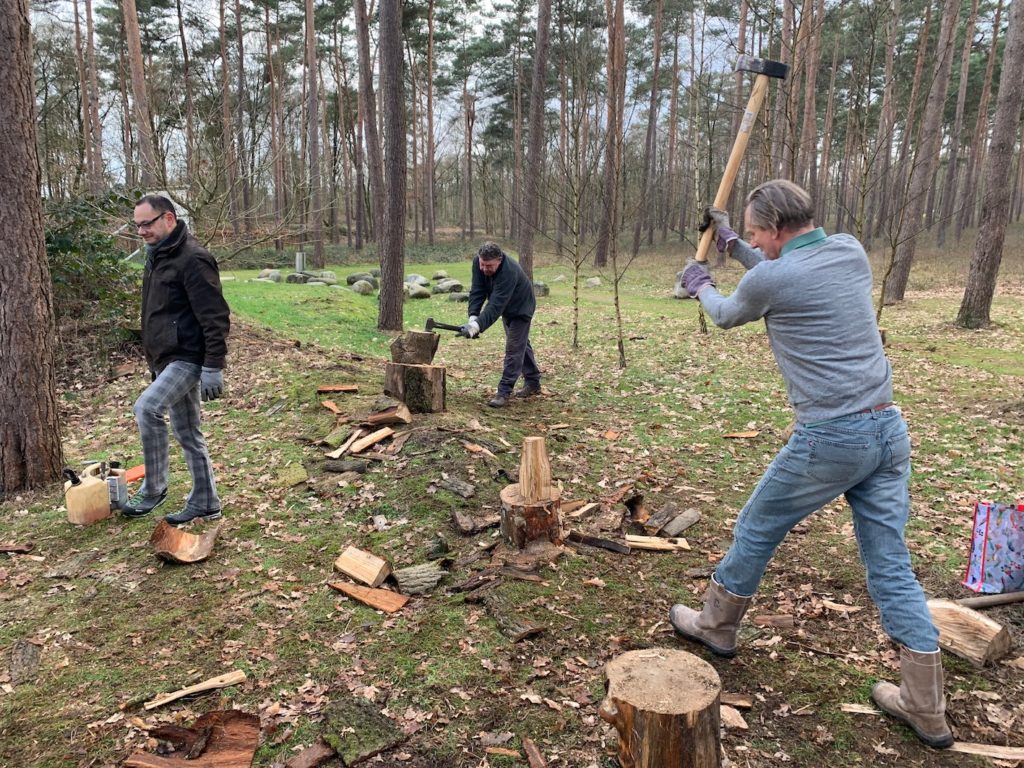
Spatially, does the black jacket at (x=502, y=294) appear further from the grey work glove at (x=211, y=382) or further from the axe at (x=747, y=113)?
the axe at (x=747, y=113)

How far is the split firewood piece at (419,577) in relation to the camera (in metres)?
3.77

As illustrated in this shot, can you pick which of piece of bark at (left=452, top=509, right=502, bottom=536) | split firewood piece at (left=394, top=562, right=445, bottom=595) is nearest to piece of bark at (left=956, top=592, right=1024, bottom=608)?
piece of bark at (left=452, top=509, right=502, bottom=536)

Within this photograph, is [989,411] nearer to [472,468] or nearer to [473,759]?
[472,468]

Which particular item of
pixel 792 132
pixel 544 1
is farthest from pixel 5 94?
pixel 544 1

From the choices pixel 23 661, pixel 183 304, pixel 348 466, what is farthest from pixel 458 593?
pixel 183 304

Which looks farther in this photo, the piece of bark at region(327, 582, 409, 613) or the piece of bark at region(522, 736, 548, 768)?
the piece of bark at region(327, 582, 409, 613)

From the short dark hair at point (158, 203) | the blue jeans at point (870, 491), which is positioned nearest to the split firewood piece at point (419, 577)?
the blue jeans at point (870, 491)

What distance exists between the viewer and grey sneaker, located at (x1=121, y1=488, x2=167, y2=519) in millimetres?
4648

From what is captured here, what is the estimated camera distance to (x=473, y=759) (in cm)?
255

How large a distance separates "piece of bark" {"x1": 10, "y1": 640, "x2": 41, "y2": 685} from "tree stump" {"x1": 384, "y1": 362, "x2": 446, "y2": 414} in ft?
11.2

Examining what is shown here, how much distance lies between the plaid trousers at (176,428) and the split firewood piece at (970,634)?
4.42 m

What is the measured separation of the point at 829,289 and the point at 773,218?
14.4 inches

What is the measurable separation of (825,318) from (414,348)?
14.3 ft

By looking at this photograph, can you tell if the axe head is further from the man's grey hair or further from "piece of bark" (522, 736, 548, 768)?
"piece of bark" (522, 736, 548, 768)
